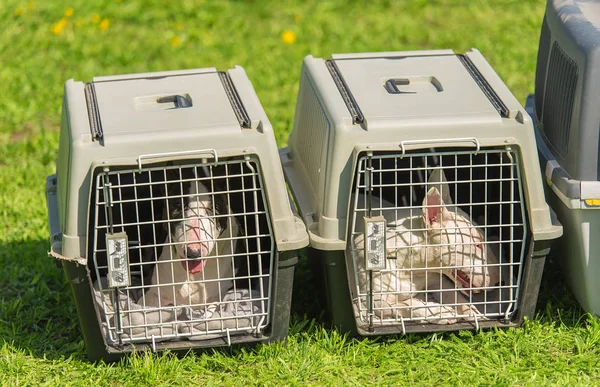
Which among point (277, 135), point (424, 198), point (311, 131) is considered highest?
point (311, 131)

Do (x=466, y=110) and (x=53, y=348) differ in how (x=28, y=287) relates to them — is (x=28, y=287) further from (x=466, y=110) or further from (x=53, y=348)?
(x=466, y=110)

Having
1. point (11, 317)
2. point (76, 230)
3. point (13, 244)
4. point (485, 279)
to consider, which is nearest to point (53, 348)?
point (11, 317)

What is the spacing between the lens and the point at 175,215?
2744 millimetres

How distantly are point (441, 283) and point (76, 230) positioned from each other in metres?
1.15

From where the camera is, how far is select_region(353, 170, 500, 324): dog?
2768mm

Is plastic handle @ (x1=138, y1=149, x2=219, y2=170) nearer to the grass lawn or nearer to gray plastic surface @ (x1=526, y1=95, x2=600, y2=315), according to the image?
the grass lawn

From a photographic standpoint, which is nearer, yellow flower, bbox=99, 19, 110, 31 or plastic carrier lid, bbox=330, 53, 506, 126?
plastic carrier lid, bbox=330, 53, 506, 126

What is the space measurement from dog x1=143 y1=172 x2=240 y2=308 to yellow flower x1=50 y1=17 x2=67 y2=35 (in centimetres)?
309

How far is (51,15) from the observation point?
572 cm

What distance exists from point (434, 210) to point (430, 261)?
0.17 meters

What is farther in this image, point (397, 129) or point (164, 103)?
point (164, 103)

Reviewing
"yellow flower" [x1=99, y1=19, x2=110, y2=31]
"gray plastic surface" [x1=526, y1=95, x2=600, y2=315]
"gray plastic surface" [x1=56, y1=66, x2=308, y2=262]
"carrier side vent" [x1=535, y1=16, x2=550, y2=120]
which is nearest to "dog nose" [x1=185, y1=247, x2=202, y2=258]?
"gray plastic surface" [x1=56, y1=66, x2=308, y2=262]

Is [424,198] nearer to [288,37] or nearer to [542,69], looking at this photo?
[542,69]

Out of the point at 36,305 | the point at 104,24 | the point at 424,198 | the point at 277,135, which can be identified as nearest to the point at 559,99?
the point at 424,198
